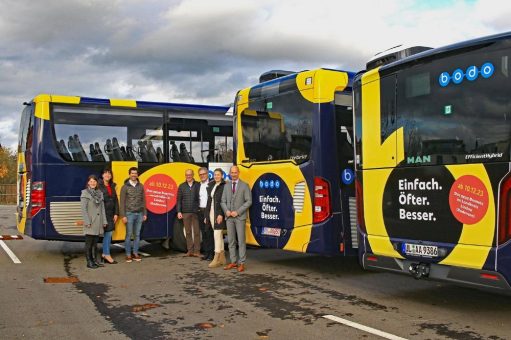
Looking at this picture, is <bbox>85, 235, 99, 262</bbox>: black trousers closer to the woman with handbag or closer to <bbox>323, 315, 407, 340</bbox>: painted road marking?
the woman with handbag

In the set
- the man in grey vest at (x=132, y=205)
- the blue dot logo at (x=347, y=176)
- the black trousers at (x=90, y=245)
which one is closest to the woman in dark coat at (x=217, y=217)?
the man in grey vest at (x=132, y=205)

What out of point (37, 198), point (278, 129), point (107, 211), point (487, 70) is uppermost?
point (487, 70)

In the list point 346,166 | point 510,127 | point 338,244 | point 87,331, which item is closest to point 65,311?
point 87,331

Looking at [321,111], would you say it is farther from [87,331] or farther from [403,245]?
[87,331]

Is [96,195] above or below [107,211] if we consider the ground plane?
above

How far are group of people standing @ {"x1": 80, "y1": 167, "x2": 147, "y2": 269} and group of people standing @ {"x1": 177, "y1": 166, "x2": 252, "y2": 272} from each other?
2.83 ft

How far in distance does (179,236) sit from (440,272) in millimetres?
6553

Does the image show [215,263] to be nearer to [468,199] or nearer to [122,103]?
[122,103]

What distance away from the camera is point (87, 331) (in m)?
5.50

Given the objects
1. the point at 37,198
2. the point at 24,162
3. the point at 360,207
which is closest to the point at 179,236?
the point at 37,198

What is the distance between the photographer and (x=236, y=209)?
909 centimetres

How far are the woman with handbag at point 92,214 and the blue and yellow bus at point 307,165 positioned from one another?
2.79m

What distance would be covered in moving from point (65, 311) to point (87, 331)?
998 mm

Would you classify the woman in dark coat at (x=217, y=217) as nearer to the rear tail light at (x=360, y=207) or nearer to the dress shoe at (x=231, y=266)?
the dress shoe at (x=231, y=266)
